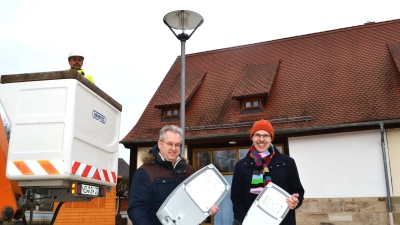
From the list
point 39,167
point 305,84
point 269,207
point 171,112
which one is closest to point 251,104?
point 305,84

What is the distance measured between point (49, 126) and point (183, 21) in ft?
14.1

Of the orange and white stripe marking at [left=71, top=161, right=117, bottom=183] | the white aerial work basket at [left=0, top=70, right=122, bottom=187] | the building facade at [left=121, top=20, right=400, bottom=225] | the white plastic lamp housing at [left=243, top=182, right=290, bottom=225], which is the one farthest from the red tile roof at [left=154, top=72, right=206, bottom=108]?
the white plastic lamp housing at [left=243, top=182, right=290, bottom=225]

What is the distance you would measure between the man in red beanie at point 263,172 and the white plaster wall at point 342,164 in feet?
23.7

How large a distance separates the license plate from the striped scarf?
202 cm

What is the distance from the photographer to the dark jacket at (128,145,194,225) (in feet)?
10.0

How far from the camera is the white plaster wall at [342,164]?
10062 millimetres

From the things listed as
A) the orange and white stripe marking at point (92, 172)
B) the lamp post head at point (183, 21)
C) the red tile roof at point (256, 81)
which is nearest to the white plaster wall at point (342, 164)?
the red tile roof at point (256, 81)

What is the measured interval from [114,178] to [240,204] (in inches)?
89.1

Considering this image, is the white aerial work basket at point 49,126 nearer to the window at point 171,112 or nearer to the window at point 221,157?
the window at point 221,157

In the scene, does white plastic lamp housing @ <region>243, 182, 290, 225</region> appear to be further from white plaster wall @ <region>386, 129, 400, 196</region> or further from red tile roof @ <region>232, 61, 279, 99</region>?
red tile roof @ <region>232, 61, 279, 99</region>

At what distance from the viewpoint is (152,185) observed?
317 centimetres

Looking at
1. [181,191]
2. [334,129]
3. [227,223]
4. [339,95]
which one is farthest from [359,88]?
[181,191]

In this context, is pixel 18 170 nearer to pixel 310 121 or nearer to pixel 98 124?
pixel 98 124

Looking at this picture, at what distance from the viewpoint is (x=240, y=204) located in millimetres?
3863
